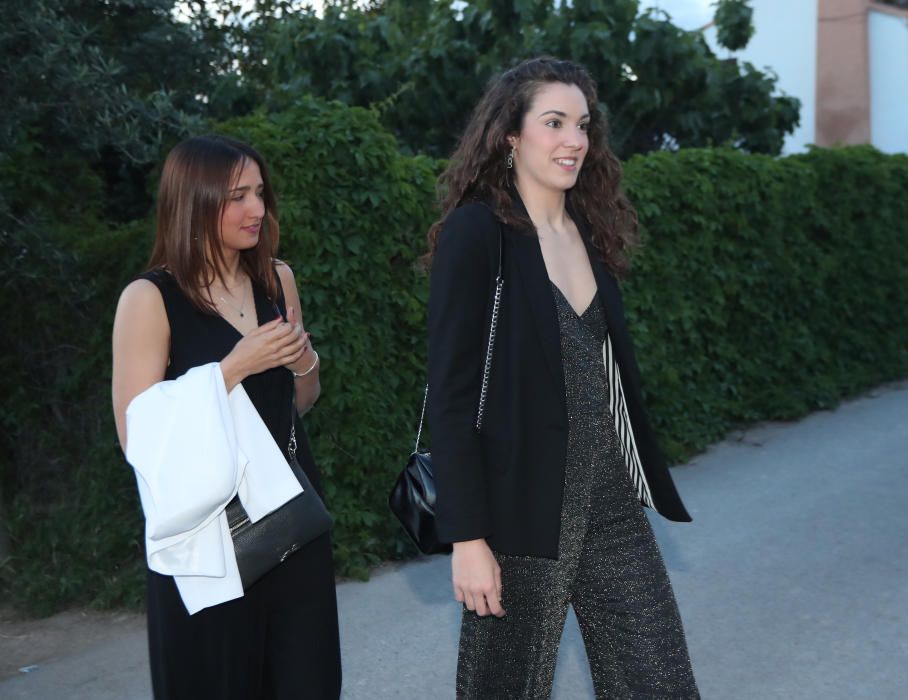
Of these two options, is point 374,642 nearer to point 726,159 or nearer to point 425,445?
point 425,445

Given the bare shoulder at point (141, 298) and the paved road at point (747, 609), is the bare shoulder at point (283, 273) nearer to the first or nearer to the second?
the bare shoulder at point (141, 298)

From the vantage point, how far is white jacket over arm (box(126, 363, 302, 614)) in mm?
2568

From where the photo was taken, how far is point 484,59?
1093 centimetres

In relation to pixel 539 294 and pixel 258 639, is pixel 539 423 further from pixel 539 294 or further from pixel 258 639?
pixel 258 639

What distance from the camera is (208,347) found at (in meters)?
2.85

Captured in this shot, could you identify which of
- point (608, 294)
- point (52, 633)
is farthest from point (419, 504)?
point (52, 633)

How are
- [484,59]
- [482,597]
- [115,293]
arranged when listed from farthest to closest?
[484,59]
[115,293]
[482,597]

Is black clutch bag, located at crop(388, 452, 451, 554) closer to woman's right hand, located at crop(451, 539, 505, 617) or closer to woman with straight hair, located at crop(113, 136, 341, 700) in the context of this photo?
woman's right hand, located at crop(451, 539, 505, 617)

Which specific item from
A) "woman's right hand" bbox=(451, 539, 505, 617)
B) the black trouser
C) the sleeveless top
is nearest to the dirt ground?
the black trouser

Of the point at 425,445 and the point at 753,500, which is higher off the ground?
the point at 425,445

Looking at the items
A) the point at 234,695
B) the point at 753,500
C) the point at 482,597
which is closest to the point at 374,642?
the point at 234,695

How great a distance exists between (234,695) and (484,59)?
8985 millimetres

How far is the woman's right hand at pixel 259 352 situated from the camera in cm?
274

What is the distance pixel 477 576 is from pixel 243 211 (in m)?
1.16
